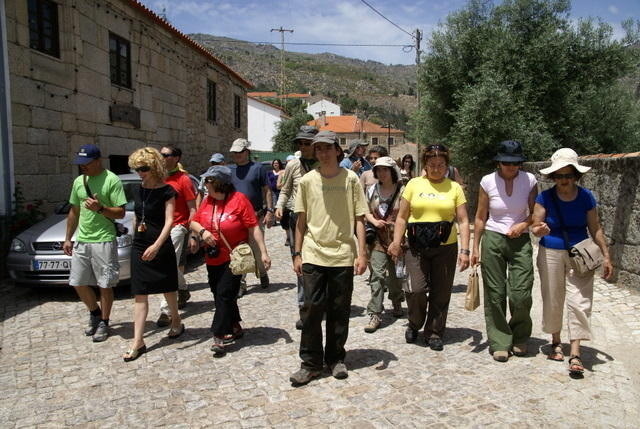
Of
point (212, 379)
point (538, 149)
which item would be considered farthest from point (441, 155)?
point (538, 149)

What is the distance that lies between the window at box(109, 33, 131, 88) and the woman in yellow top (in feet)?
32.8

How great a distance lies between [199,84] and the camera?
58.1ft

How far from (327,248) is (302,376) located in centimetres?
103

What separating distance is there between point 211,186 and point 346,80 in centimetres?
17740

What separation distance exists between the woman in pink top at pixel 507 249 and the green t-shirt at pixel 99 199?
141 inches

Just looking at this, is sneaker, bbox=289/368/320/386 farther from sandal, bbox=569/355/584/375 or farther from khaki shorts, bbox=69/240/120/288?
khaki shorts, bbox=69/240/120/288

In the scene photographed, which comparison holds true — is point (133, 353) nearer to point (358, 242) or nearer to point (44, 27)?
point (358, 242)

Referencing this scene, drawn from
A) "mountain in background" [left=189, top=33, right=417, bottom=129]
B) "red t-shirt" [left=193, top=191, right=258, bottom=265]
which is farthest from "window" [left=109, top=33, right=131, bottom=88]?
"mountain in background" [left=189, top=33, right=417, bottom=129]

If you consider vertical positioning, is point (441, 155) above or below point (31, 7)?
below

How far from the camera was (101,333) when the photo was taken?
195 inches

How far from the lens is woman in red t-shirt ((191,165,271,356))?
4496mm

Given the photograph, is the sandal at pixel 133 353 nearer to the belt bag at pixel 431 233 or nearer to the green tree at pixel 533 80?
the belt bag at pixel 431 233

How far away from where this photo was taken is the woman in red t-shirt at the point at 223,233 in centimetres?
450

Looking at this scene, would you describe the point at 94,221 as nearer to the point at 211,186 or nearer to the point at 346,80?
the point at 211,186
